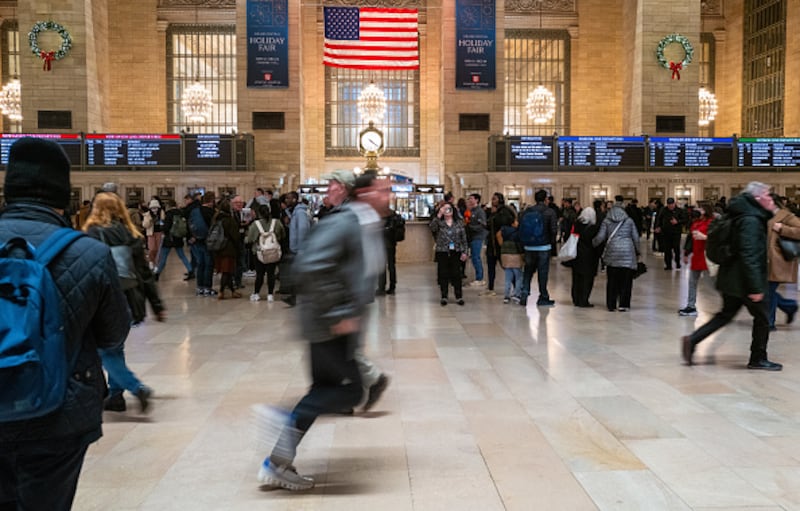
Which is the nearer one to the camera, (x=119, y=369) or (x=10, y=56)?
(x=119, y=369)

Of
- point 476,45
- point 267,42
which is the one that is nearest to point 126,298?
point 267,42

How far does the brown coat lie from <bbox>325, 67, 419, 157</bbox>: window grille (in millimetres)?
22692

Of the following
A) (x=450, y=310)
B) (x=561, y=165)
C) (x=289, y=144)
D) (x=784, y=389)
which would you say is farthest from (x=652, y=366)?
(x=289, y=144)

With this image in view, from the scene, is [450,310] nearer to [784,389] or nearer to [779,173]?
[784,389]

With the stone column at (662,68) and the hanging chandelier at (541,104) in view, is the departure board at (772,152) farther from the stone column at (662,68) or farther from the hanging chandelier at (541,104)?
the hanging chandelier at (541,104)

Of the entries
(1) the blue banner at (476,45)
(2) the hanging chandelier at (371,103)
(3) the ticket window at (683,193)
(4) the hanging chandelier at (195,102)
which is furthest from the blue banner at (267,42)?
(3) the ticket window at (683,193)

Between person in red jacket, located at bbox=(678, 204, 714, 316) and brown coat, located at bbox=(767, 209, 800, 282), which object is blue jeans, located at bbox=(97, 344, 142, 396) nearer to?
brown coat, located at bbox=(767, 209, 800, 282)

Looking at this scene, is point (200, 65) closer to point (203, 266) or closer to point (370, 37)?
point (370, 37)

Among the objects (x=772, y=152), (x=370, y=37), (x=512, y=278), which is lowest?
(x=512, y=278)

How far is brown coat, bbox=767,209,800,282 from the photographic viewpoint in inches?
303

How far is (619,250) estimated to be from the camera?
996 centimetres

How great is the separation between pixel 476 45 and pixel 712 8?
14616 millimetres

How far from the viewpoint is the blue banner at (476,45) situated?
2311cm

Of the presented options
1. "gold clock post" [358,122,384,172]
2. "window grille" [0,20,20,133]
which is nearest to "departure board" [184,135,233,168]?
"gold clock post" [358,122,384,172]
